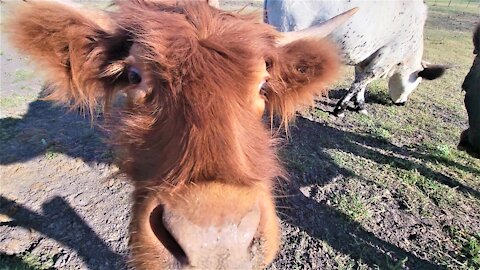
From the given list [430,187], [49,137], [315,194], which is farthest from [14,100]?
[430,187]

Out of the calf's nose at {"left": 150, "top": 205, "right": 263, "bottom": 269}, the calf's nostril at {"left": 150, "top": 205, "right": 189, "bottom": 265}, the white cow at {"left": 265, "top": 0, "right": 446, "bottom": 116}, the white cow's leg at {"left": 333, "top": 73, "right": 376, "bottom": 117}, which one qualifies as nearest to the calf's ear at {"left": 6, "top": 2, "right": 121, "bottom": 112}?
the calf's nostril at {"left": 150, "top": 205, "right": 189, "bottom": 265}

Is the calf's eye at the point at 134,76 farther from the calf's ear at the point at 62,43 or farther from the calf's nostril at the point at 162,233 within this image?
the calf's nostril at the point at 162,233

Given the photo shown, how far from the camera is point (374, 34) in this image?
6.52 meters

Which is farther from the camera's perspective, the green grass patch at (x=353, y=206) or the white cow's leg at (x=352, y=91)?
the white cow's leg at (x=352, y=91)

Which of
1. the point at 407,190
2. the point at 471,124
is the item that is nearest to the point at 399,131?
the point at 407,190

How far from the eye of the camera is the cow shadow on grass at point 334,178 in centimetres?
379

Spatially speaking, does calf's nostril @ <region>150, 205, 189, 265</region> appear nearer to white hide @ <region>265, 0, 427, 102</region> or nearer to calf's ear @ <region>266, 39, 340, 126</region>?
calf's ear @ <region>266, 39, 340, 126</region>

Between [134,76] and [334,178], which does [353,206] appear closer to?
[334,178]

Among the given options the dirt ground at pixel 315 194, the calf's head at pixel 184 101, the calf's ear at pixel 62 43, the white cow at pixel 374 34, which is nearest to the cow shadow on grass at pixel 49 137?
the dirt ground at pixel 315 194

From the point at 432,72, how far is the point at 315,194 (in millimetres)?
4727

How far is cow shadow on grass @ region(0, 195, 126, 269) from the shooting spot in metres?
3.56

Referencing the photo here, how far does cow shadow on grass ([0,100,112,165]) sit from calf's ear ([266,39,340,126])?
3027mm

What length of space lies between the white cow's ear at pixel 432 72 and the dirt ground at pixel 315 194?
35.9 inches

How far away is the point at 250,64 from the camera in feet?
6.08
